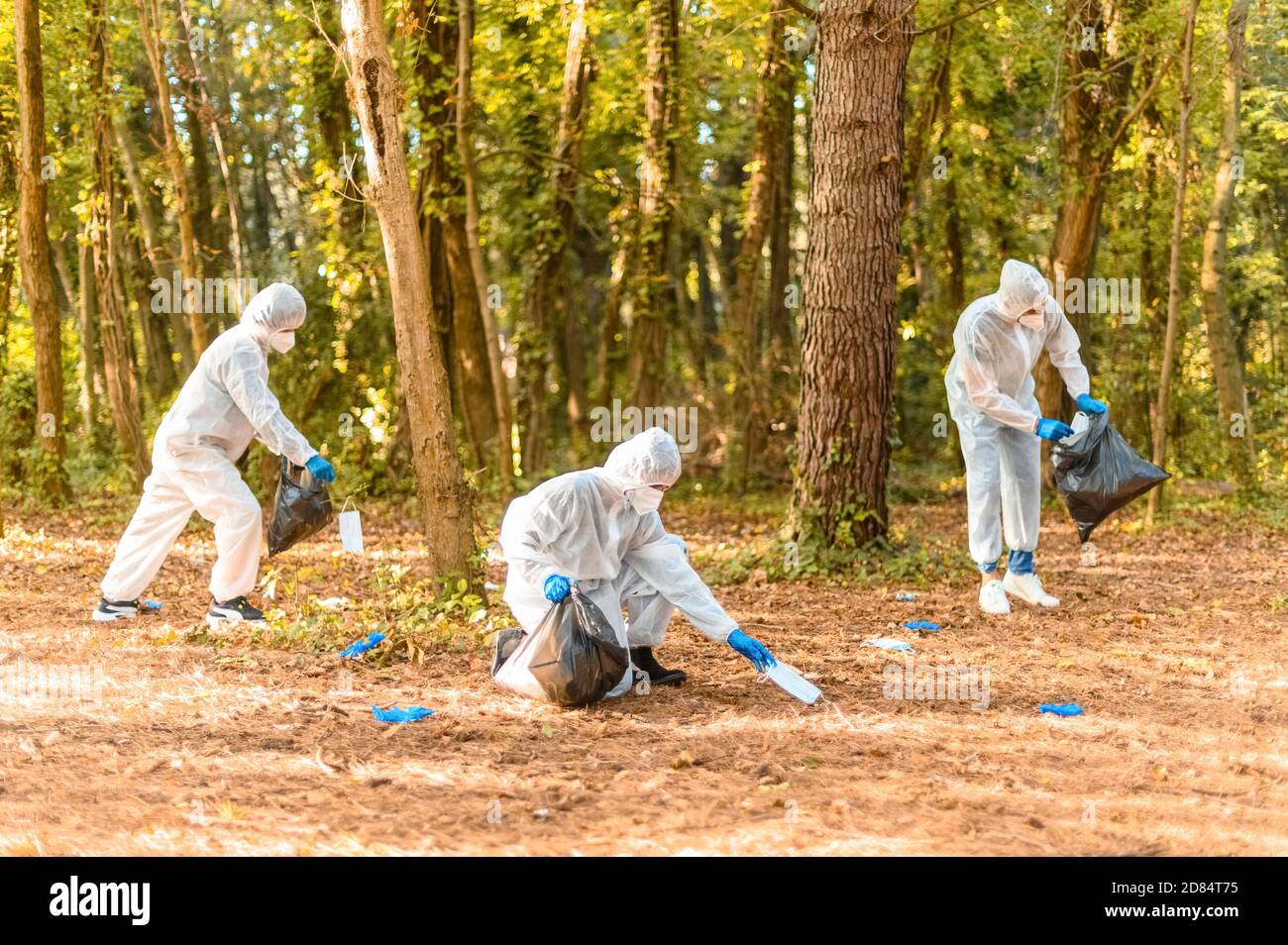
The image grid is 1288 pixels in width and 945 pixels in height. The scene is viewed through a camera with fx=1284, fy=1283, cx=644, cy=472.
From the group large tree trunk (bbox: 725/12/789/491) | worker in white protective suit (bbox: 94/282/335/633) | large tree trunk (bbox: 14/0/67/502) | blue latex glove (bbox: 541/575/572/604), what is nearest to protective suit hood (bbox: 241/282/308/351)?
worker in white protective suit (bbox: 94/282/335/633)

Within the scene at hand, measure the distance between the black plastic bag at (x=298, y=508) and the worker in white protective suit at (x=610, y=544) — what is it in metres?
1.69

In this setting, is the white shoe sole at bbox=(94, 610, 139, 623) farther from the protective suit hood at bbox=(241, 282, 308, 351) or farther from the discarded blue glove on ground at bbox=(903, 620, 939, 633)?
the discarded blue glove on ground at bbox=(903, 620, 939, 633)

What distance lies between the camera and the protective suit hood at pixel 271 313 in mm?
6742

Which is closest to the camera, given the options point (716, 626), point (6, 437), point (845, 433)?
point (716, 626)

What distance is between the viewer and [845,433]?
8461 mm

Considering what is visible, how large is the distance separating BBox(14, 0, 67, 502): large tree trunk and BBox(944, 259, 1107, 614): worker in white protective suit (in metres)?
8.09

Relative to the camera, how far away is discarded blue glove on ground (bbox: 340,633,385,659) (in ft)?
20.5

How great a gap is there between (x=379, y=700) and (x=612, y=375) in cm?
949

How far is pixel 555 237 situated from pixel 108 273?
4436 mm

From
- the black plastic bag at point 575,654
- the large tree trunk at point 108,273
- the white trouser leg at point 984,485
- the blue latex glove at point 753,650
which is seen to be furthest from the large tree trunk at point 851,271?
the large tree trunk at point 108,273

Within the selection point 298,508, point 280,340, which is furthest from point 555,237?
point 298,508

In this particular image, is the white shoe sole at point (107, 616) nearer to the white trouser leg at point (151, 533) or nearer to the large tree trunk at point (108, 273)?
the white trouser leg at point (151, 533)
